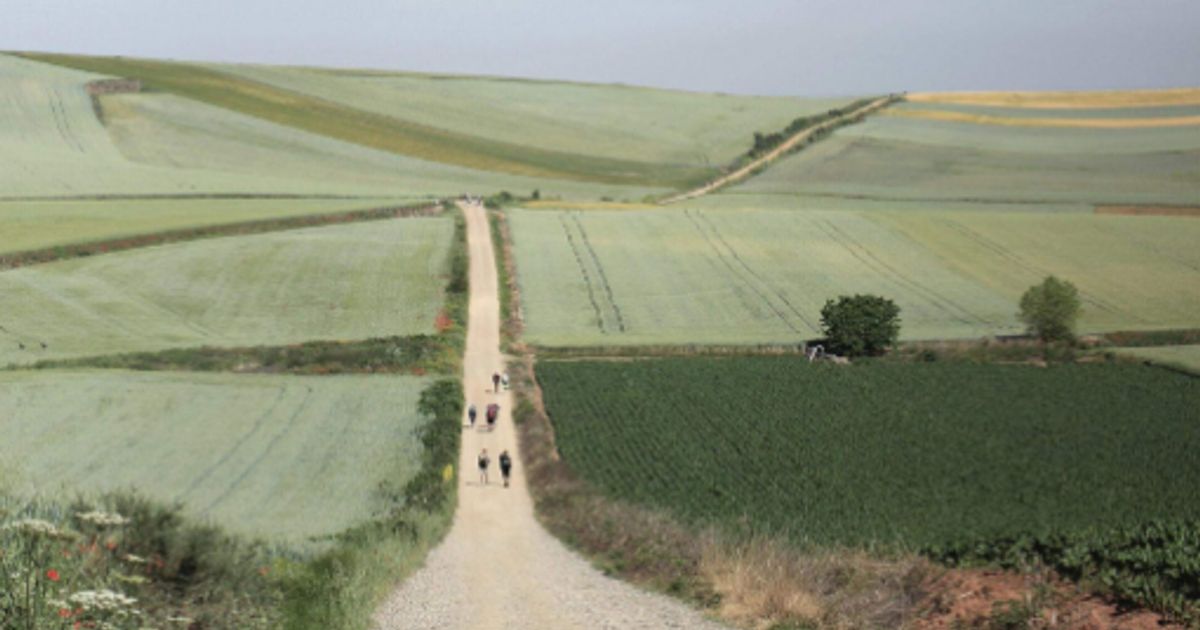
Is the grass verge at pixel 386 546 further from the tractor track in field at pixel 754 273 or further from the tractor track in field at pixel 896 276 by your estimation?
the tractor track in field at pixel 896 276

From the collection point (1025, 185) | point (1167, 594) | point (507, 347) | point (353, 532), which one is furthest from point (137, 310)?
point (1025, 185)

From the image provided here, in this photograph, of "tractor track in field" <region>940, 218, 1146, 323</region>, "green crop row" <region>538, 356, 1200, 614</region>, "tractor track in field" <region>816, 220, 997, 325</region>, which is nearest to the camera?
"green crop row" <region>538, 356, 1200, 614</region>

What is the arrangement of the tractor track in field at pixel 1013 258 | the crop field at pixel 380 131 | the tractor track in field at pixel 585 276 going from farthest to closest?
the crop field at pixel 380 131
the tractor track in field at pixel 1013 258
the tractor track in field at pixel 585 276

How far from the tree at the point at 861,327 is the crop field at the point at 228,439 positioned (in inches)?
682

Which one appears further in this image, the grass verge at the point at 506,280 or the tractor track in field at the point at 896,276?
the tractor track in field at the point at 896,276

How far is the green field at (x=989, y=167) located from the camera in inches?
4227

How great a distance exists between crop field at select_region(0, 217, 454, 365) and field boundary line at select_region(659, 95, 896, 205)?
3912cm

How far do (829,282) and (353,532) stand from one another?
4980 cm

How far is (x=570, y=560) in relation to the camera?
26906 mm

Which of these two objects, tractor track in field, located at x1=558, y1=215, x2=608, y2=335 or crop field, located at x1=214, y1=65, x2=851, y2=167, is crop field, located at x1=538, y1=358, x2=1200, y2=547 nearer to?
tractor track in field, located at x1=558, y1=215, x2=608, y2=335

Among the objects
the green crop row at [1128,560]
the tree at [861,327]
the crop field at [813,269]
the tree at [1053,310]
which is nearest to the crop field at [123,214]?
the crop field at [813,269]

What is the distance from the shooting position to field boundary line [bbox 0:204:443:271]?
2650 inches

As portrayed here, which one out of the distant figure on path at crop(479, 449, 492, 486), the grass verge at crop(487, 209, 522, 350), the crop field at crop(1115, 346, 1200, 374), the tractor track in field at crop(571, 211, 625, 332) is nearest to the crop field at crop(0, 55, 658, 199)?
the grass verge at crop(487, 209, 522, 350)

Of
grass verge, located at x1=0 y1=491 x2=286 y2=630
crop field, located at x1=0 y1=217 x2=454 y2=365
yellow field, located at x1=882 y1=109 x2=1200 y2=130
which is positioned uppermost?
yellow field, located at x1=882 y1=109 x2=1200 y2=130
